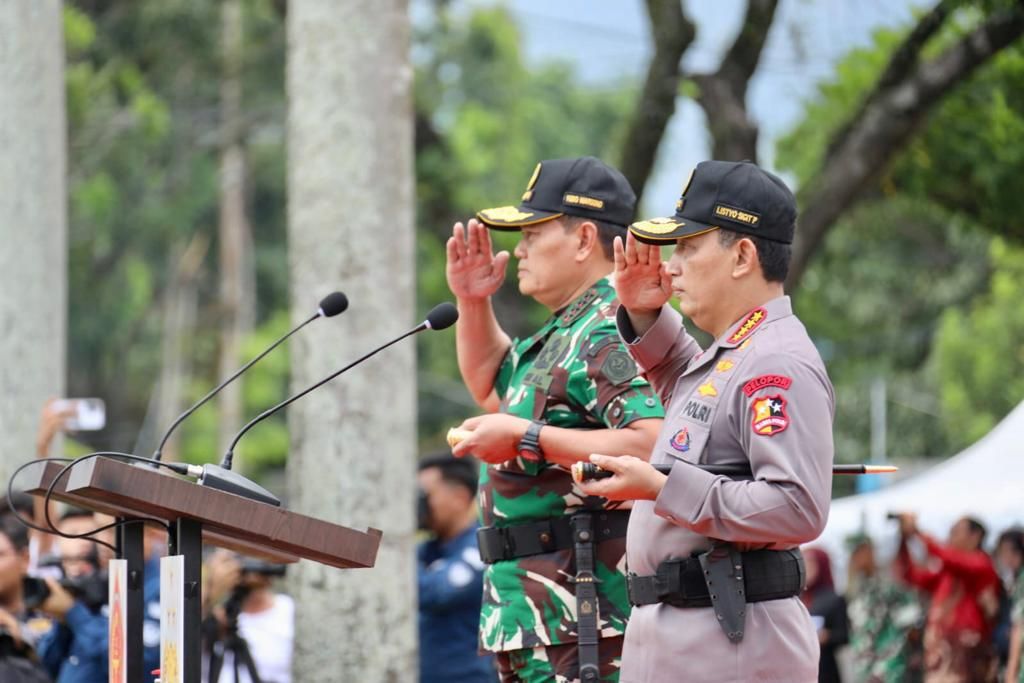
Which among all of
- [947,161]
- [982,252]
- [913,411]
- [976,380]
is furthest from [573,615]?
[913,411]

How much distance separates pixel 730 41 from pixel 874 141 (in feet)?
4.48

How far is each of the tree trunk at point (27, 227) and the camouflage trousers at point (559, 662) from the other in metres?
4.07

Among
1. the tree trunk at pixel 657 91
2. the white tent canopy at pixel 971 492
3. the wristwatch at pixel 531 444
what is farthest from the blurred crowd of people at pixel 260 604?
the tree trunk at pixel 657 91

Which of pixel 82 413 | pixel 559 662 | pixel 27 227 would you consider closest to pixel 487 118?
pixel 27 227

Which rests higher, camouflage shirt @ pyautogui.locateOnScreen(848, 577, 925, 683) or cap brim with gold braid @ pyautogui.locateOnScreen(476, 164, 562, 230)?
cap brim with gold braid @ pyautogui.locateOnScreen(476, 164, 562, 230)

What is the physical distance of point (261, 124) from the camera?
25312mm

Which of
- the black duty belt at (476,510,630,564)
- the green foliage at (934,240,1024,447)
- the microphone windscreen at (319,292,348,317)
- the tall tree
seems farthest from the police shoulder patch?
the green foliage at (934,240,1024,447)

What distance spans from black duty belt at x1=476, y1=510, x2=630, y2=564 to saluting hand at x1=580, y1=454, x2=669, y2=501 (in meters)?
0.91

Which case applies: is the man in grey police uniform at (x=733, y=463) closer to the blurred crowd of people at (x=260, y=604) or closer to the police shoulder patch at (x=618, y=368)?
the police shoulder patch at (x=618, y=368)

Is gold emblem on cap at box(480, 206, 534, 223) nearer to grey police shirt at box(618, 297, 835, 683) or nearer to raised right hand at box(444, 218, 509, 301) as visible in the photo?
raised right hand at box(444, 218, 509, 301)

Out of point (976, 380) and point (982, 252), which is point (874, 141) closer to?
point (982, 252)

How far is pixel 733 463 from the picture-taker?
3.16 m

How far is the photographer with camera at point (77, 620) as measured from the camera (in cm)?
575

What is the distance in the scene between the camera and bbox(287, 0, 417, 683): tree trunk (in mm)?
5895
